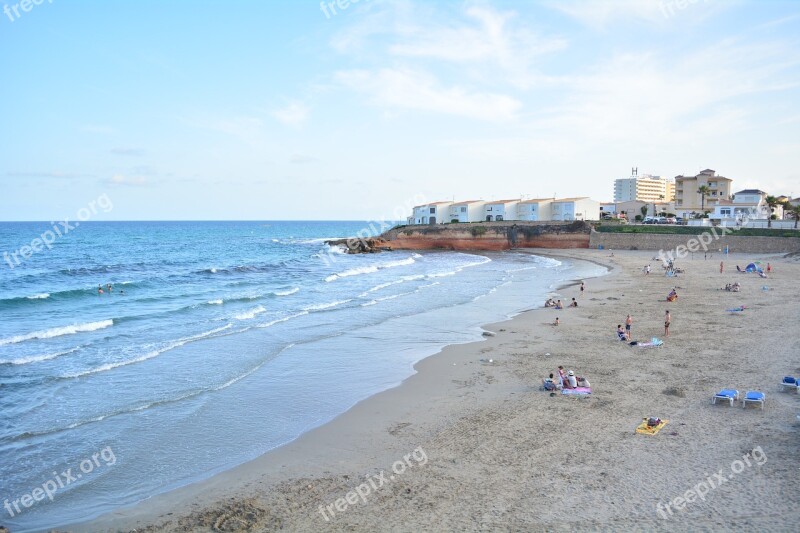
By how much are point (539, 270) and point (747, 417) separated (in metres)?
38.9

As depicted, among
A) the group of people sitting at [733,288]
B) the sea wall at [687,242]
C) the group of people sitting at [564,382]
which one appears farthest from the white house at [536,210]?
the group of people sitting at [564,382]

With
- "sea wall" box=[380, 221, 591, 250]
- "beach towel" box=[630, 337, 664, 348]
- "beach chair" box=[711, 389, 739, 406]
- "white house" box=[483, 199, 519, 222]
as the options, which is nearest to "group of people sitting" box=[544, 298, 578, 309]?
"beach towel" box=[630, 337, 664, 348]

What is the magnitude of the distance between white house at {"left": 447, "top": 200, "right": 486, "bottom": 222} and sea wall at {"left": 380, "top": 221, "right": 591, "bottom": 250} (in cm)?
702

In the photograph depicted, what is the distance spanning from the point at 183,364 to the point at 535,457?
45.0 feet

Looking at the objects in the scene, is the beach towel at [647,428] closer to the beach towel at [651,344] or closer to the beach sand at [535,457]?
the beach sand at [535,457]

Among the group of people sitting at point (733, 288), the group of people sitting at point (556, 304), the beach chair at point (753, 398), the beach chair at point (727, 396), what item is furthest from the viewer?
the group of people sitting at point (733, 288)

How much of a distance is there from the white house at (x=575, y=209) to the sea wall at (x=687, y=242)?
12257mm

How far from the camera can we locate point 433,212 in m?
95.4

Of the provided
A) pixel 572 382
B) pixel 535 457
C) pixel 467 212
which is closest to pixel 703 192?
pixel 467 212

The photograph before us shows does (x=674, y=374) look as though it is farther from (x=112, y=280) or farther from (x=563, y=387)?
(x=112, y=280)

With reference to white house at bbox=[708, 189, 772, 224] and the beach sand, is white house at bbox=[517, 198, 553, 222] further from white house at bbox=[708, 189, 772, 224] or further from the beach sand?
the beach sand

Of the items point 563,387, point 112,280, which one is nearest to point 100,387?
point 563,387

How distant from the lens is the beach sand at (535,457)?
10.2 meters

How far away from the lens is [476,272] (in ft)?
173
